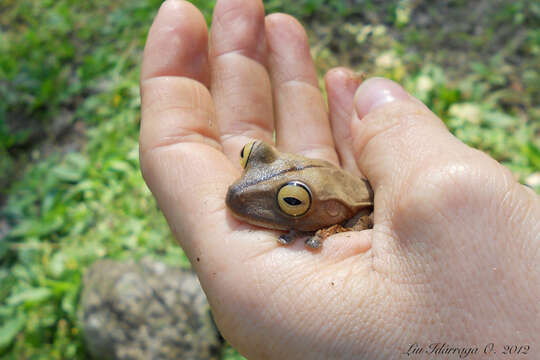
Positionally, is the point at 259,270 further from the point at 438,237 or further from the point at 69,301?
the point at 69,301

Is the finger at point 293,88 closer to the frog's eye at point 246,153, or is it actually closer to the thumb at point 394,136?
the thumb at point 394,136

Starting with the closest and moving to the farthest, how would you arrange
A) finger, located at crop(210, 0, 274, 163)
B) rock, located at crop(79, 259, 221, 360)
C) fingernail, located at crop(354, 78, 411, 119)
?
fingernail, located at crop(354, 78, 411, 119) → finger, located at crop(210, 0, 274, 163) → rock, located at crop(79, 259, 221, 360)

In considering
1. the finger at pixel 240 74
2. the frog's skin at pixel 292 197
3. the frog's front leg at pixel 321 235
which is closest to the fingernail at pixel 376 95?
the frog's skin at pixel 292 197

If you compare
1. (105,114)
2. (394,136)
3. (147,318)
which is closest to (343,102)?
(394,136)

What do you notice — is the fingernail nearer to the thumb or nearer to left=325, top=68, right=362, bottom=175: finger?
the thumb

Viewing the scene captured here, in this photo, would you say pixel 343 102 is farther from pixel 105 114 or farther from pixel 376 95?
pixel 105 114

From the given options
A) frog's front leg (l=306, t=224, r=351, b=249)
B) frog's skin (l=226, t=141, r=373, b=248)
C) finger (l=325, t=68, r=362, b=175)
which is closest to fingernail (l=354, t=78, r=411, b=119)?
frog's skin (l=226, t=141, r=373, b=248)
